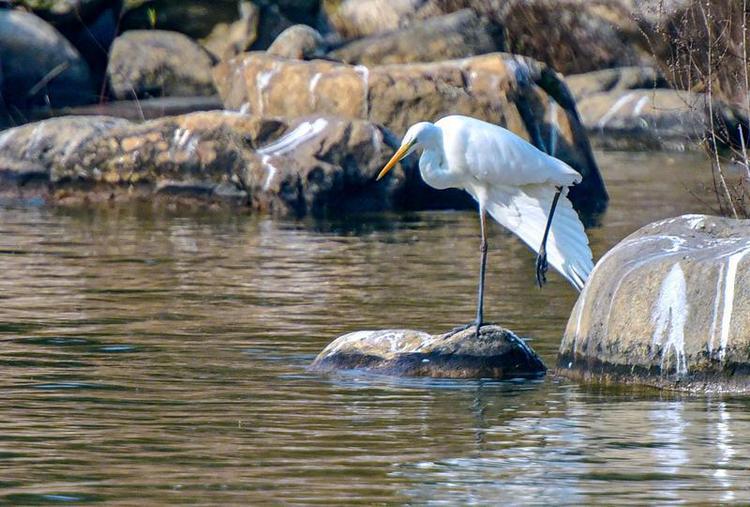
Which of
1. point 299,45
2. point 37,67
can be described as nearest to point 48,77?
point 37,67

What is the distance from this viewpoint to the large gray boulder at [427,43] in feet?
106

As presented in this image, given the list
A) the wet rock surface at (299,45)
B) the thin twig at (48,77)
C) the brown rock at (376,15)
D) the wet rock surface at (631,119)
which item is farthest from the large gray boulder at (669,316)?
the brown rock at (376,15)

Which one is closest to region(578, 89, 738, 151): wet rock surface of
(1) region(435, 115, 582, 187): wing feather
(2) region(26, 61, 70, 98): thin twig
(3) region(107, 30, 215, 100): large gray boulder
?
(3) region(107, 30, 215, 100): large gray boulder

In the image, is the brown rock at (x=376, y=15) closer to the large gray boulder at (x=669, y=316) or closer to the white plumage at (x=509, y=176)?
the white plumage at (x=509, y=176)

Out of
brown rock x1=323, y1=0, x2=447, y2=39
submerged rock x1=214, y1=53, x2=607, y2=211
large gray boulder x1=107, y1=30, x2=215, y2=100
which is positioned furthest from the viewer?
brown rock x1=323, y1=0, x2=447, y2=39

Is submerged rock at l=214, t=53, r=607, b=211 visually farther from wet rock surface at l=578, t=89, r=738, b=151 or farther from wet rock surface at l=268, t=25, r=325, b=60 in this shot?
wet rock surface at l=578, t=89, r=738, b=151

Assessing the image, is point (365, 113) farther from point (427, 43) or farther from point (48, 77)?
point (48, 77)

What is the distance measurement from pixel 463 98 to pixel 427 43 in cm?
1038

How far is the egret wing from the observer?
11.6 meters

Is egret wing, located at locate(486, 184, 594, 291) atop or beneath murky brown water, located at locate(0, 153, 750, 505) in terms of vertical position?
atop

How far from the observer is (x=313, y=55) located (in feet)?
96.3

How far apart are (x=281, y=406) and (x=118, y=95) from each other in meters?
24.6

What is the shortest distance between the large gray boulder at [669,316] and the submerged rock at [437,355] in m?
0.32

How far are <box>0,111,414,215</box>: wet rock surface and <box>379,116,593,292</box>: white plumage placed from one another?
8.82m
